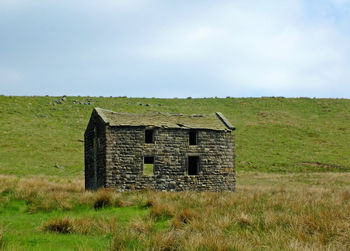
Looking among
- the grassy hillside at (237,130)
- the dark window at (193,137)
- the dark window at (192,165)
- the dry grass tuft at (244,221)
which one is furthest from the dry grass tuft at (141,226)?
the grassy hillside at (237,130)

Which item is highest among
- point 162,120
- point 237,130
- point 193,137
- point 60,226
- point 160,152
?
point 237,130

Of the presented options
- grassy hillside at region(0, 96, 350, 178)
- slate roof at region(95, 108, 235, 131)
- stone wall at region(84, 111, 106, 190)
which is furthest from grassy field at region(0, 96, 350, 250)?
slate roof at region(95, 108, 235, 131)

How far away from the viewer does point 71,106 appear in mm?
62531

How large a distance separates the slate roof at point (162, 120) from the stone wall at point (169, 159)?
0.30m

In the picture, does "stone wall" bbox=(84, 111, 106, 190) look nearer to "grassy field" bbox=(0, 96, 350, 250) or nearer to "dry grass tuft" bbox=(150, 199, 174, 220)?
"grassy field" bbox=(0, 96, 350, 250)

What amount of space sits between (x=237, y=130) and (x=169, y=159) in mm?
32687

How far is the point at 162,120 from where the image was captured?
2414cm

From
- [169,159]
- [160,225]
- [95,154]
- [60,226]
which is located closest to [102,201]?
[160,225]

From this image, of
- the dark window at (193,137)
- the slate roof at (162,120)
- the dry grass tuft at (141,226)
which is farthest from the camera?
the dark window at (193,137)

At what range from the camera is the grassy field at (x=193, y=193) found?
29.3 feet

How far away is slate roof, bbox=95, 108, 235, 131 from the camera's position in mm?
23047

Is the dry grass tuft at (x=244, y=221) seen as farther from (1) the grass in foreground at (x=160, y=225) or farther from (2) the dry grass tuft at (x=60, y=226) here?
(2) the dry grass tuft at (x=60, y=226)

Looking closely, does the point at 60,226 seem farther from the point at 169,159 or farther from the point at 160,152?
the point at 169,159

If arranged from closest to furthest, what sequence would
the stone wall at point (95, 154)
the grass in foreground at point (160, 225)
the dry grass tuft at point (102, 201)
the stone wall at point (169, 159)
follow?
1. the grass in foreground at point (160, 225)
2. the dry grass tuft at point (102, 201)
3. the stone wall at point (169, 159)
4. the stone wall at point (95, 154)
